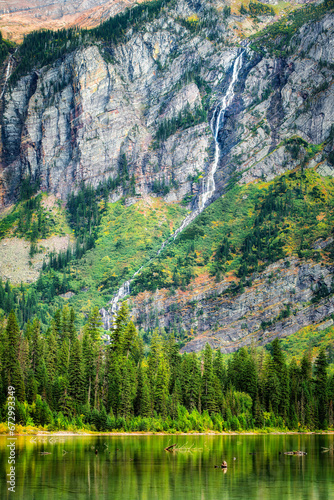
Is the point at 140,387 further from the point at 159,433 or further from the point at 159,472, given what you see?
the point at 159,472

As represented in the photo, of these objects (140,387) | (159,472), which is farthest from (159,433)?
(159,472)

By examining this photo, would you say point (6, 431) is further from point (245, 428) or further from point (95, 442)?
point (245, 428)

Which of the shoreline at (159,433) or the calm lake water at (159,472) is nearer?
the calm lake water at (159,472)

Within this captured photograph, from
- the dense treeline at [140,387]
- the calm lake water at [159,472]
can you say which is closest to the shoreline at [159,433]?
the dense treeline at [140,387]

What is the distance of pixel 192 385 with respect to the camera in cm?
14588

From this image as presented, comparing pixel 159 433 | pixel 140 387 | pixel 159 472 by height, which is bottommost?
pixel 159 433

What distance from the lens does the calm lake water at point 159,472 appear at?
58.5 metres

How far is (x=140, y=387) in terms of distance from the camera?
135 meters

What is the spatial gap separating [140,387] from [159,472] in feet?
215

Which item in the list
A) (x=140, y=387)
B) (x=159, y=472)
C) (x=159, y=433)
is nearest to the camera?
(x=159, y=472)

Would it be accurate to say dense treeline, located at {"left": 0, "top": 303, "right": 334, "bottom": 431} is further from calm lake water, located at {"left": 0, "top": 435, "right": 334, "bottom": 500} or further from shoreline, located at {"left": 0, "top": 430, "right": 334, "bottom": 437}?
calm lake water, located at {"left": 0, "top": 435, "right": 334, "bottom": 500}

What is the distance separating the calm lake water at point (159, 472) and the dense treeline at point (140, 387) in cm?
2214

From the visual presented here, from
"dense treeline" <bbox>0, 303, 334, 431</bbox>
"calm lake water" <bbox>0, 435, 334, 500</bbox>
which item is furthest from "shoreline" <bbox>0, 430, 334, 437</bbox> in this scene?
"calm lake water" <bbox>0, 435, 334, 500</bbox>

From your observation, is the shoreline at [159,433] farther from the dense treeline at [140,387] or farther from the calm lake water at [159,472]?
the calm lake water at [159,472]
